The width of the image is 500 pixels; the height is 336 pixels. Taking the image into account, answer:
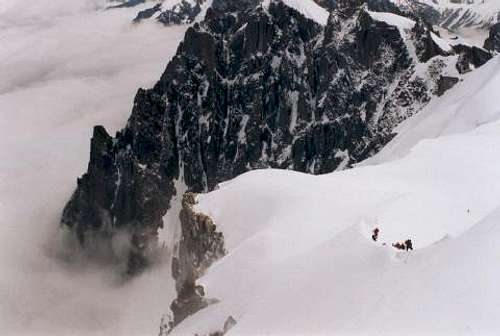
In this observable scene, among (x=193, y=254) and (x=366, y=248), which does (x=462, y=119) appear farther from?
(x=366, y=248)

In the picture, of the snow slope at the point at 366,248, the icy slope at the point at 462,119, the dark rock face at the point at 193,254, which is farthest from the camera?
the icy slope at the point at 462,119

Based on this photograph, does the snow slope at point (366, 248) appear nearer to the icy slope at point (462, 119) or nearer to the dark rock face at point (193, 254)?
the dark rock face at point (193, 254)

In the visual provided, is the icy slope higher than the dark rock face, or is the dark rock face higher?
the icy slope

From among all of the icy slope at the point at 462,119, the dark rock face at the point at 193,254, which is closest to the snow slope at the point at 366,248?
the dark rock face at the point at 193,254

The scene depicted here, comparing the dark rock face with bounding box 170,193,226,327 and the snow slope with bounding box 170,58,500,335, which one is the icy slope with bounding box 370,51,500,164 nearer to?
the snow slope with bounding box 170,58,500,335

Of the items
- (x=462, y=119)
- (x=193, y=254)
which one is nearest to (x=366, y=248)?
(x=193, y=254)

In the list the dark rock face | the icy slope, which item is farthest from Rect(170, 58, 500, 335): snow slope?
the icy slope
